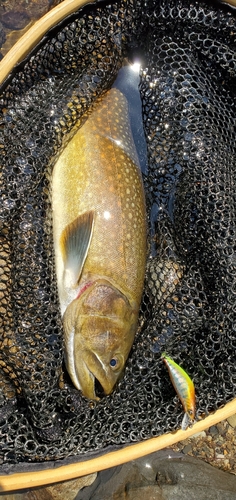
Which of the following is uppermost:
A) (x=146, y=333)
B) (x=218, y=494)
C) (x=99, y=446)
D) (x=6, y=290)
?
(x=6, y=290)

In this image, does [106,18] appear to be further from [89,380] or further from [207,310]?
[89,380]

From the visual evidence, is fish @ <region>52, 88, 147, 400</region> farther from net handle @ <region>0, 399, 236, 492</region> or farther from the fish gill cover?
net handle @ <region>0, 399, 236, 492</region>

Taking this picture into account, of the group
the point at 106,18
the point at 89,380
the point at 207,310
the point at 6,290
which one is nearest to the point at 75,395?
the point at 89,380

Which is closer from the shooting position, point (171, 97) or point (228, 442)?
point (171, 97)

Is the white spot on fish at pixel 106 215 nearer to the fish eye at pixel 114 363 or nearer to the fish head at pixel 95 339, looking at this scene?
the fish head at pixel 95 339

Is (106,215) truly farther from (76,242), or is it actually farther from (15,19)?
(15,19)

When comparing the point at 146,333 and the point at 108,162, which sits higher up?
the point at 108,162
